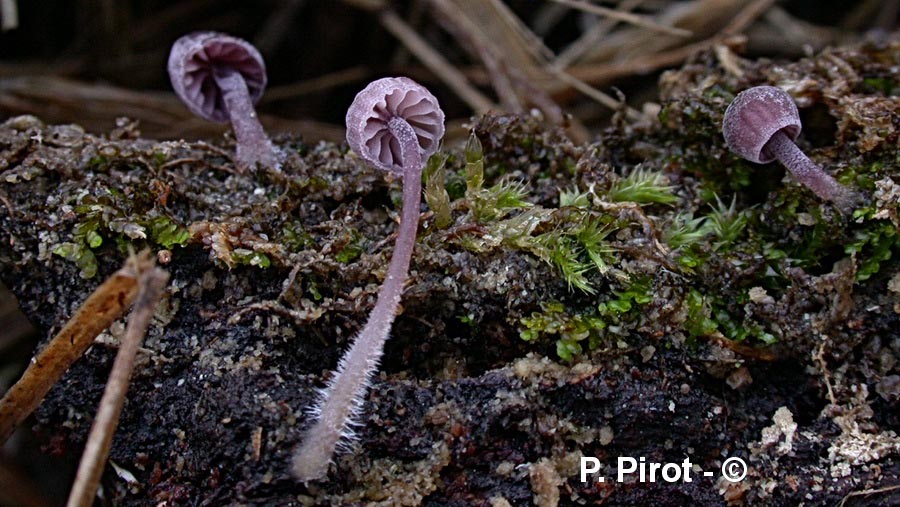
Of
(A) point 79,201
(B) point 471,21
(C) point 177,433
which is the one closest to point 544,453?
(C) point 177,433

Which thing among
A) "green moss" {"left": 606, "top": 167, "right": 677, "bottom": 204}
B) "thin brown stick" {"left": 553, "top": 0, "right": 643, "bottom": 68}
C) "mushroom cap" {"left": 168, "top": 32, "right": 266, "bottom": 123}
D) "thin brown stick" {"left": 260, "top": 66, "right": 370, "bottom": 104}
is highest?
"thin brown stick" {"left": 553, "top": 0, "right": 643, "bottom": 68}

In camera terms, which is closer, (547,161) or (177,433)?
(177,433)

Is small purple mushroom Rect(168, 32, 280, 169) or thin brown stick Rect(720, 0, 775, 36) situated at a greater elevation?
thin brown stick Rect(720, 0, 775, 36)

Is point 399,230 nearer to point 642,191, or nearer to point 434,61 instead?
point 642,191

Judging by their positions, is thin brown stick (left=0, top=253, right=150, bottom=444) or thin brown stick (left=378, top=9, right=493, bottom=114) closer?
thin brown stick (left=0, top=253, right=150, bottom=444)

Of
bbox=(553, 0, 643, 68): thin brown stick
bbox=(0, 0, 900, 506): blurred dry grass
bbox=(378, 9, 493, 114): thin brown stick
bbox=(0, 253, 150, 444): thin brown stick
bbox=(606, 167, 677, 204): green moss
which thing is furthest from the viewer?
bbox=(553, 0, 643, 68): thin brown stick

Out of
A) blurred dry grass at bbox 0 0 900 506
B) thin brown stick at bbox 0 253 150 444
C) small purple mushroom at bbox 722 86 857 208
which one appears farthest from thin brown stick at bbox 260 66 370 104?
thin brown stick at bbox 0 253 150 444

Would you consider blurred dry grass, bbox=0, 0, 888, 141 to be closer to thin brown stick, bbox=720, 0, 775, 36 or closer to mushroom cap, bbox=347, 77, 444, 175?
thin brown stick, bbox=720, 0, 775, 36

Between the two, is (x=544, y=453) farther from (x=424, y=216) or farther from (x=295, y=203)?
(x=295, y=203)
